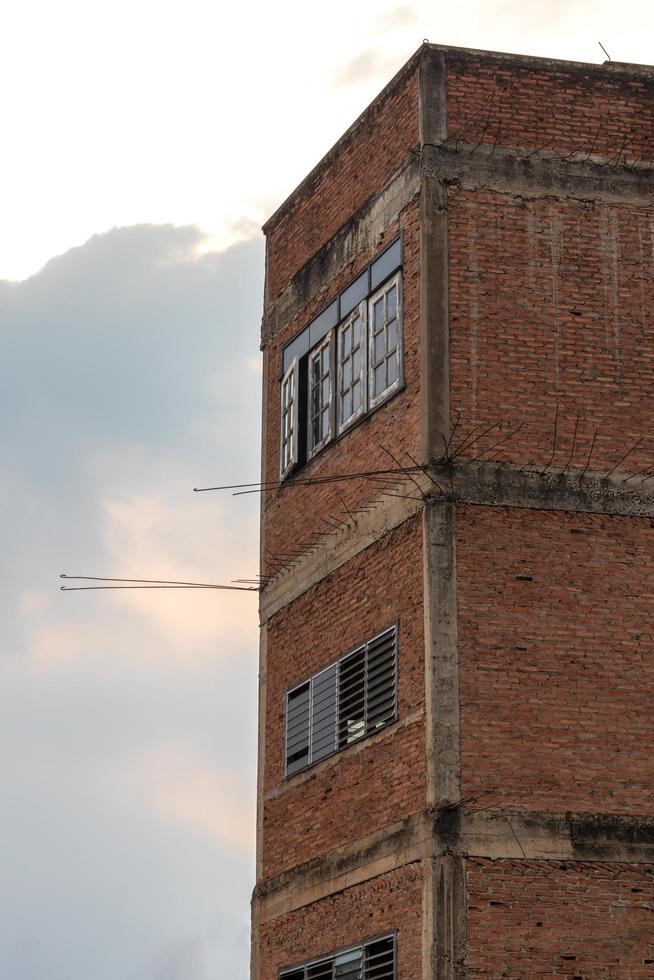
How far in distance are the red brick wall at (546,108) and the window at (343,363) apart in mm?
1861

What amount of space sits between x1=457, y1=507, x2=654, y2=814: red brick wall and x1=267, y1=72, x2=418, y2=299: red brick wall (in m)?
5.12

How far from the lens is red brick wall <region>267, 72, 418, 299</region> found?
828 inches

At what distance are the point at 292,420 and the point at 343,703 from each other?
444 centimetres

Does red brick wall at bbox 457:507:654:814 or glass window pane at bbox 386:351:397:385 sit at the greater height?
glass window pane at bbox 386:351:397:385

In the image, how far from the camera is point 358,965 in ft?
62.3

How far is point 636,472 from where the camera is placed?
1950cm

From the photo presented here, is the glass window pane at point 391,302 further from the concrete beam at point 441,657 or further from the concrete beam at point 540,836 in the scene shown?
the concrete beam at point 540,836

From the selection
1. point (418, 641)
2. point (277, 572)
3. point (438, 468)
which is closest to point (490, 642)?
point (418, 641)

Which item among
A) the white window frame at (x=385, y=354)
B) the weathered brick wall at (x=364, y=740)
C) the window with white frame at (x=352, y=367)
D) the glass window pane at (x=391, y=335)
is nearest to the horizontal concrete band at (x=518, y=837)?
the weathered brick wall at (x=364, y=740)

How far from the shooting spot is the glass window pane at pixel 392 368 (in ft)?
66.8

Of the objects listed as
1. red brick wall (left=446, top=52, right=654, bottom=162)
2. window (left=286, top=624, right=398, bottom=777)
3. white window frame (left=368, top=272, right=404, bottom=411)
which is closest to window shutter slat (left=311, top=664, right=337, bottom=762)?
window (left=286, top=624, right=398, bottom=777)

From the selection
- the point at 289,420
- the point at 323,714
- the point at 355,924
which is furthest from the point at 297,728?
the point at 289,420

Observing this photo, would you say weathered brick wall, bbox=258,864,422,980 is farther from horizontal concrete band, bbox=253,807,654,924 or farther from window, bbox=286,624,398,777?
window, bbox=286,624,398,777

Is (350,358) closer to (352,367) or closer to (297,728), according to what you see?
(352,367)
